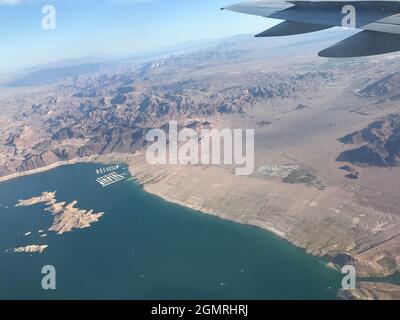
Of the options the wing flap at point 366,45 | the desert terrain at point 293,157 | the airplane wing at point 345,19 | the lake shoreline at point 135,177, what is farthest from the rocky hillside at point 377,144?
the wing flap at point 366,45

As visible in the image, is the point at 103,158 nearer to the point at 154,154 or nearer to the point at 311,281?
the point at 154,154

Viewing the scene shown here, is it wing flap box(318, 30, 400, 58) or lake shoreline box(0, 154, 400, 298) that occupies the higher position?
wing flap box(318, 30, 400, 58)

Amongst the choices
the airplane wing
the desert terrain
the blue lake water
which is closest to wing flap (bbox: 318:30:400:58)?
the airplane wing

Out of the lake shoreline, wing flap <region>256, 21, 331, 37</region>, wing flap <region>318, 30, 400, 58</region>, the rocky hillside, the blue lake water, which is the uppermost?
wing flap <region>256, 21, 331, 37</region>

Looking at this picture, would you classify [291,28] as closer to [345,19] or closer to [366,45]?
[345,19]

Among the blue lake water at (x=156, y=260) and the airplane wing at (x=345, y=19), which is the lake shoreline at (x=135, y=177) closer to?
the blue lake water at (x=156, y=260)

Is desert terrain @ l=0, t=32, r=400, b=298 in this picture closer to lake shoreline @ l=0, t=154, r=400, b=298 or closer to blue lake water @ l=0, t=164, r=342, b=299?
lake shoreline @ l=0, t=154, r=400, b=298

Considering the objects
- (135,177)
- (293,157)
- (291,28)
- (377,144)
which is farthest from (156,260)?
(377,144)
